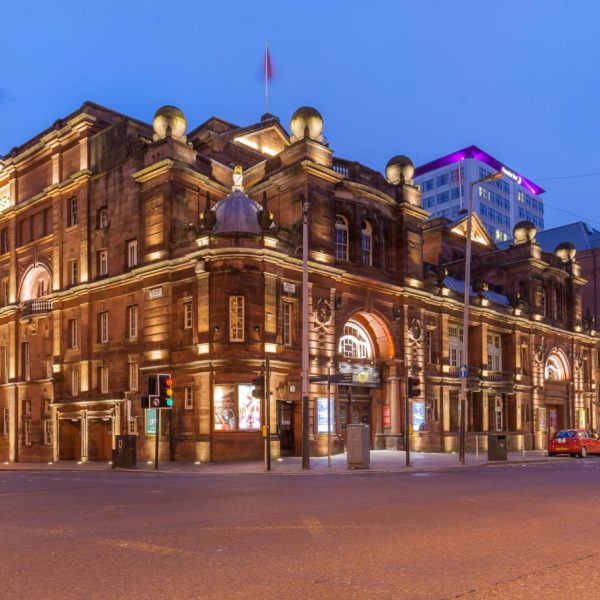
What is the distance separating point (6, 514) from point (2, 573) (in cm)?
539

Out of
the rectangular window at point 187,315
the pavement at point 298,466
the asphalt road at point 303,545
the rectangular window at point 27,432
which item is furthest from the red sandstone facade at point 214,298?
the asphalt road at point 303,545

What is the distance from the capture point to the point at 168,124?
126ft

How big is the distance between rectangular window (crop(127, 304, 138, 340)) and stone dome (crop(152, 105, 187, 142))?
29.1 feet

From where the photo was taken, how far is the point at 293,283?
118 ft

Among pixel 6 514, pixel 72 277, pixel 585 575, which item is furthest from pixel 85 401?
pixel 585 575

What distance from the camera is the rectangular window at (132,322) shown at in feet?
127

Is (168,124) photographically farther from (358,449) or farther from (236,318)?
(358,449)

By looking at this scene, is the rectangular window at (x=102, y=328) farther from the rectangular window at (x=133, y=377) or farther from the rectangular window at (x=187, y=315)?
the rectangular window at (x=187, y=315)

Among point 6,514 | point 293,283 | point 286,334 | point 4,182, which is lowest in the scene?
point 6,514

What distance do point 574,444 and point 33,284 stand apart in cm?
3264

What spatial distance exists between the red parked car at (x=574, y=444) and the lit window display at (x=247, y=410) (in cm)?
1580

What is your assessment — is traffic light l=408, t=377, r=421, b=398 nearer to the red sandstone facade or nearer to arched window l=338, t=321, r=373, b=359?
the red sandstone facade

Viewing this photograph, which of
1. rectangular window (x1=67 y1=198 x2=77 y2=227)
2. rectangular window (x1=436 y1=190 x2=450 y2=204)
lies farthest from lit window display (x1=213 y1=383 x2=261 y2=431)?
rectangular window (x1=436 y1=190 x2=450 y2=204)

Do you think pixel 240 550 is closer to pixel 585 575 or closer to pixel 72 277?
pixel 585 575
